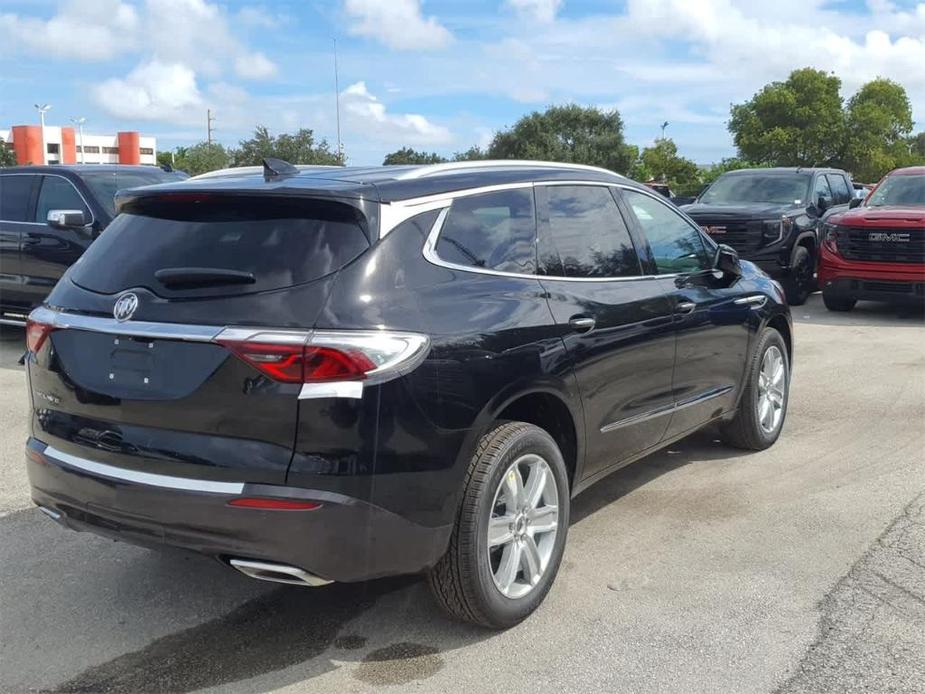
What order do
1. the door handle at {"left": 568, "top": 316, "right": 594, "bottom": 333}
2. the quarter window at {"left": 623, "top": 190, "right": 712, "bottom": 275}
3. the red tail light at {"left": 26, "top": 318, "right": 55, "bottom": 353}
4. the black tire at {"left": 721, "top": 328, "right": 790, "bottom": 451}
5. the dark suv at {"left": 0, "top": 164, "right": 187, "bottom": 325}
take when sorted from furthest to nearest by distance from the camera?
the dark suv at {"left": 0, "top": 164, "right": 187, "bottom": 325} < the black tire at {"left": 721, "top": 328, "right": 790, "bottom": 451} < the quarter window at {"left": 623, "top": 190, "right": 712, "bottom": 275} < the door handle at {"left": 568, "top": 316, "right": 594, "bottom": 333} < the red tail light at {"left": 26, "top": 318, "right": 55, "bottom": 353}

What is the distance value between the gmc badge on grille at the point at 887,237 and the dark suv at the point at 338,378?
8.88m

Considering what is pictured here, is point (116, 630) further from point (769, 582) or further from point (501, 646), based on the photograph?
point (769, 582)

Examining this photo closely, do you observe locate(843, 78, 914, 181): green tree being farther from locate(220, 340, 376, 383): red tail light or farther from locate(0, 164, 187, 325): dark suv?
locate(220, 340, 376, 383): red tail light

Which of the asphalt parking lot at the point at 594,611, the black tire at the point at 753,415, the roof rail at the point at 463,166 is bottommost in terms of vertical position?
the asphalt parking lot at the point at 594,611

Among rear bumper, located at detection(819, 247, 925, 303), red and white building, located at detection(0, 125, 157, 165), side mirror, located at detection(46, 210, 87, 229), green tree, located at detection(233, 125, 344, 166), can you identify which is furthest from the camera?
red and white building, located at detection(0, 125, 157, 165)

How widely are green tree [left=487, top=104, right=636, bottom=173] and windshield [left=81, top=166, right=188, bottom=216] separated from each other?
4716 centimetres

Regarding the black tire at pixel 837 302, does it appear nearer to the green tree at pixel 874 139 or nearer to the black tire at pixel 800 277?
the black tire at pixel 800 277

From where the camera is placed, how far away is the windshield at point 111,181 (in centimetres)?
959

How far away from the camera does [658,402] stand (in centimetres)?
482

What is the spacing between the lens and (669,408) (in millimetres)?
4941

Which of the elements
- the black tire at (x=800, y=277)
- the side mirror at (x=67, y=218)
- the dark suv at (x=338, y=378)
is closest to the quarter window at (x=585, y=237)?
the dark suv at (x=338, y=378)

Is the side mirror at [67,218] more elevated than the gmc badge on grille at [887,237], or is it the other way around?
the side mirror at [67,218]

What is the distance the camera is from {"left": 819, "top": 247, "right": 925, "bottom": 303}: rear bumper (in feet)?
38.3

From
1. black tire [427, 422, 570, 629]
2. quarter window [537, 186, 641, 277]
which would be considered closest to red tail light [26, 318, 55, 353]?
black tire [427, 422, 570, 629]
